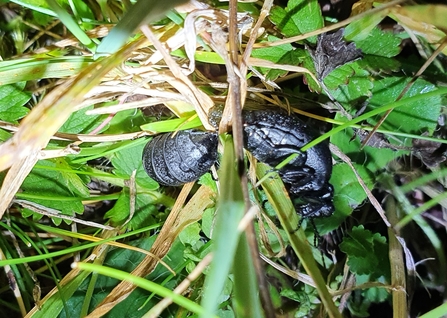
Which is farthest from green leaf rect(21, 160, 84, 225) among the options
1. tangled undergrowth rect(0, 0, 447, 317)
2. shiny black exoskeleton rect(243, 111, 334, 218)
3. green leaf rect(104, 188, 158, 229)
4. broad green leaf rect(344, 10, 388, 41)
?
broad green leaf rect(344, 10, 388, 41)

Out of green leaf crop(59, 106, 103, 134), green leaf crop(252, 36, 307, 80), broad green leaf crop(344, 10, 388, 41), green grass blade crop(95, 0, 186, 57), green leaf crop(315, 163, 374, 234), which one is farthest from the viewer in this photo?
green leaf crop(315, 163, 374, 234)

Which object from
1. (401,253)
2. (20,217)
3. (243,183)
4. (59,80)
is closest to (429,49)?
(401,253)

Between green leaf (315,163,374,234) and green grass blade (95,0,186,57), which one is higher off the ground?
green grass blade (95,0,186,57)

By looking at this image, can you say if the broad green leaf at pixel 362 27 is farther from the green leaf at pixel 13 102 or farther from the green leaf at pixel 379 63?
the green leaf at pixel 13 102

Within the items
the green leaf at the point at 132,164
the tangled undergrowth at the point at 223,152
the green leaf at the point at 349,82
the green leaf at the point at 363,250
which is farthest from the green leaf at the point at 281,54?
the green leaf at the point at 363,250

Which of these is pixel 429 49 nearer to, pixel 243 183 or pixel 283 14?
pixel 283 14

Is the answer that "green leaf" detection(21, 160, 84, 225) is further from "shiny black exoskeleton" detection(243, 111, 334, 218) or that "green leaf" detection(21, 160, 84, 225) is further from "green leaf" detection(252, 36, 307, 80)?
"green leaf" detection(252, 36, 307, 80)

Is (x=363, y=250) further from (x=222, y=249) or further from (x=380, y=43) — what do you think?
(x=222, y=249)
